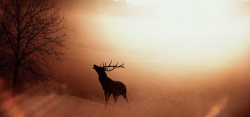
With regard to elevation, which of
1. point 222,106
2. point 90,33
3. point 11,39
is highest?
point 90,33

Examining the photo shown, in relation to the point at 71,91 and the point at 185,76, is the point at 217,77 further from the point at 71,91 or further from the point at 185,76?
the point at 71,91

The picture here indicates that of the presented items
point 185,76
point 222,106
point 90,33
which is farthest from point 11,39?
point 90,33

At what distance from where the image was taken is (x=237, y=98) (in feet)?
58.0

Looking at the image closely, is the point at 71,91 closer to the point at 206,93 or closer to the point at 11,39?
the point at 11,39

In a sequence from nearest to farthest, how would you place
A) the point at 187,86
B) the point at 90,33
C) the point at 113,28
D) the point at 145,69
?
the point at 187,86 → the point at 145,69 → the point at 90,33 → the point at 113,28

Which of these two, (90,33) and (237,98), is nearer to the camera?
(237,98)

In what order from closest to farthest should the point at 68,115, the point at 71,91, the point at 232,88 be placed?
the point at 68,115
the point at 71,91
the point at 232,88

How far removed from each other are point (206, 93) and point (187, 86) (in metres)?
4.06

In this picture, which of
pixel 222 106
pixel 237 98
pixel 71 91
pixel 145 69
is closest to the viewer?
pixel 222 106

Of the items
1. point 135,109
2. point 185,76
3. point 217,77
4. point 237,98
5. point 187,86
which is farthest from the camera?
point 185,76

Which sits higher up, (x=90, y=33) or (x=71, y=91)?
(x=90, y=33)

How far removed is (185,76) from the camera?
→ 27891 millimetres

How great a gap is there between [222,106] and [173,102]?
3.41 meters

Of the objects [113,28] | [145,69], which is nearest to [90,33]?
[113,28]
